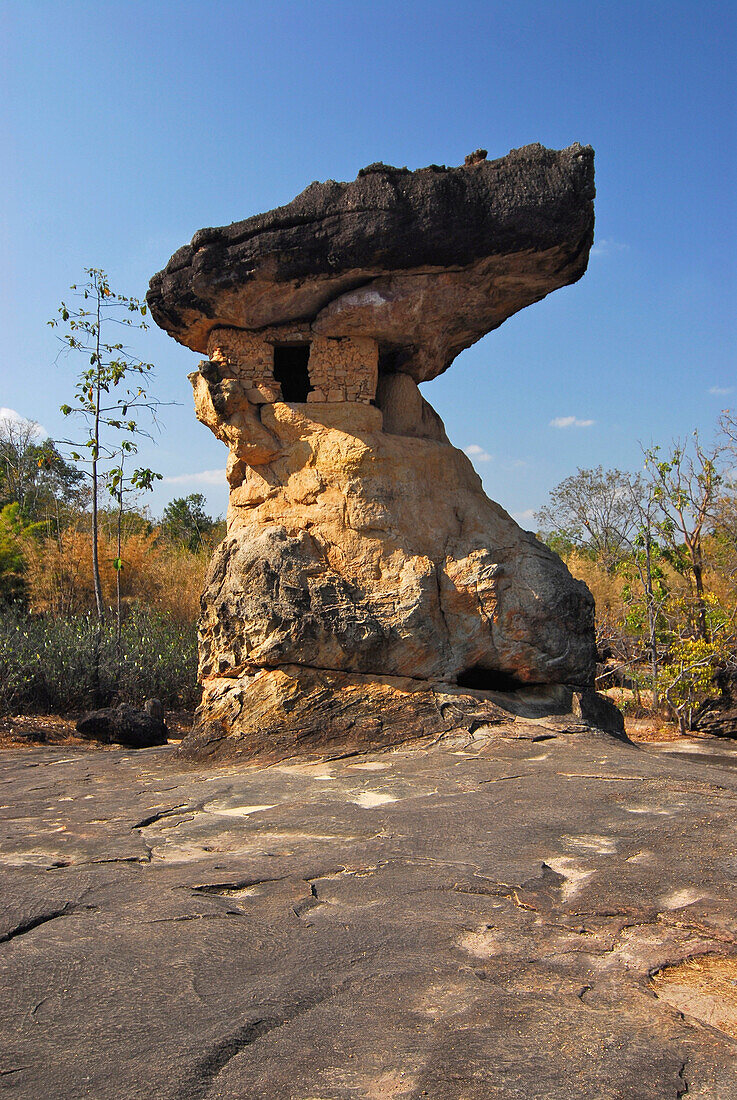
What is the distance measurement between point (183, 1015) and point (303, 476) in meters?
5.28

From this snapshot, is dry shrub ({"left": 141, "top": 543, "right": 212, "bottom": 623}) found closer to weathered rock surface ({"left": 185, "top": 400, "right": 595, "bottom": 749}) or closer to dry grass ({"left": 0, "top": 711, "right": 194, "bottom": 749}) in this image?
dry grass ({"left": 0, "top": 711, "right": 194, "bottom": 749})

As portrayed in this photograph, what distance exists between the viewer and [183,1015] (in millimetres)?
2068

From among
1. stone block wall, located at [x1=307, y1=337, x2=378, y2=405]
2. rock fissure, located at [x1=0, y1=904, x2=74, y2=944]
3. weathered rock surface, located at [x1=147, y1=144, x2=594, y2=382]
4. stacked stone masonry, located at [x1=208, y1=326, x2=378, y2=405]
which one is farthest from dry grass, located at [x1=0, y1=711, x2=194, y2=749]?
rock fissure, located at [x1=0, y1=904, x2=74, y2=944]

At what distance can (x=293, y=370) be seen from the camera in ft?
26.8

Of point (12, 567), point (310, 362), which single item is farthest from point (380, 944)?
point (12, 567)

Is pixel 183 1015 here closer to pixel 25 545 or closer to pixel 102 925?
pixel 102 925

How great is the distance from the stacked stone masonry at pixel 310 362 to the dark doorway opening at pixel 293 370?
453 millimetres

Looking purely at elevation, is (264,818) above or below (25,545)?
below

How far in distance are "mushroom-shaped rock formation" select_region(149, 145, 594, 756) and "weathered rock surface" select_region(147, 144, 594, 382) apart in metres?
0.02

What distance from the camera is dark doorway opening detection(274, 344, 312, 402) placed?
7.84 m

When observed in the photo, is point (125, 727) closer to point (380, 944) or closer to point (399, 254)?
point (399, 254)

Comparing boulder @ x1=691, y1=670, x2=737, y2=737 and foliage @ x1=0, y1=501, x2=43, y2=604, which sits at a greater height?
foliage @ x1=0, y1=501, x2=43, y2=604

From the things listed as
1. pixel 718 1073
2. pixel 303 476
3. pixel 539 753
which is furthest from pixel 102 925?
pixel 303 476

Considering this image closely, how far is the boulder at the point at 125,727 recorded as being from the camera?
25.8 feet
